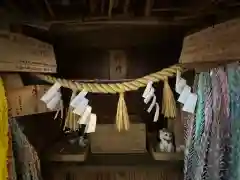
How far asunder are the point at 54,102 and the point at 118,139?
1.07 feet

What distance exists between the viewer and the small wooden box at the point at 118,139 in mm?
1395

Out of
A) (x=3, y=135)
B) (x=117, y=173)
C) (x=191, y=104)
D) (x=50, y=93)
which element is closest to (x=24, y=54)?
(x=50, y=93)

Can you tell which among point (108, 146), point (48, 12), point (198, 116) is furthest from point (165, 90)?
point (48, 12)

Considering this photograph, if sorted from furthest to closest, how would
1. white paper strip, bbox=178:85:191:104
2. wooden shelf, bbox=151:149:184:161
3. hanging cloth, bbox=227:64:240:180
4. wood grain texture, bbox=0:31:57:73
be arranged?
→ wooden shelf, bbox=151:149:184:161 < white paper strip, bbox=178:85:191:104 < wood grain texture, bbox=0:31:57:73 < hanging cloth, bbox=227:64:240:180

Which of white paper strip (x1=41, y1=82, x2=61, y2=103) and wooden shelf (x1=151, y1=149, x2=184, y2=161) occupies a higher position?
white paper strip (x1=41, y1=82, x2=61, y2=103)

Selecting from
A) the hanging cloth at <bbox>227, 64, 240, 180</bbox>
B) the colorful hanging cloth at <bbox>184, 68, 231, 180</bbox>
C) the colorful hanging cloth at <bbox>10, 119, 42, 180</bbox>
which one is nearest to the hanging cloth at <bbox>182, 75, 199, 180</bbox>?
the colorful hanging cloth at <bbox>184, 68, 231, 180</bbox>

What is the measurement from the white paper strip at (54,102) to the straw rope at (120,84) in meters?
0.04

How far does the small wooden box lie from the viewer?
1.39m

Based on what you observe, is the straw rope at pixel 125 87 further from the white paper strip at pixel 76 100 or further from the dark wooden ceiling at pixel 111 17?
the dark wooden ceiling at pixel 111 17

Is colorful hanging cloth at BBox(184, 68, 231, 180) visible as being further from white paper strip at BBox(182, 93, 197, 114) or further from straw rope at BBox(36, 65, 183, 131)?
straw rope at BBox(36, 65, 183, 131)

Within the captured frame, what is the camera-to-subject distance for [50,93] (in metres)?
1.20

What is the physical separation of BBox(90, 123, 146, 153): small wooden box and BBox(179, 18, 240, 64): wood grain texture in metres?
0.35

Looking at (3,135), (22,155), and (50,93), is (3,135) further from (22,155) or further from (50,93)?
(50,93)

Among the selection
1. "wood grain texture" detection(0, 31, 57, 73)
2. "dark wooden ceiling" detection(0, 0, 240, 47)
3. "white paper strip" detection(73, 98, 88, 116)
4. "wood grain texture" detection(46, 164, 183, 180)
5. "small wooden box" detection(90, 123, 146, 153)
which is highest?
"dark wooden ceiling" detection(0, 0, 240, 47)
